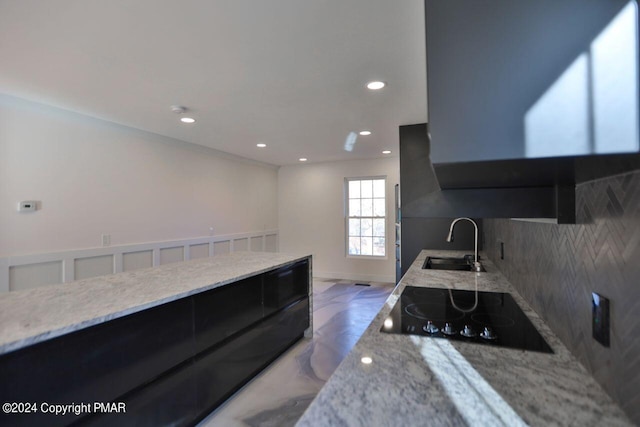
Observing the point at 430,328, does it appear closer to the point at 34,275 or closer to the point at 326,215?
the point at 34,275

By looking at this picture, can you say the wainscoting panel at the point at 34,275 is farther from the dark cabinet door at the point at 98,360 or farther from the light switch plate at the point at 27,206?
the dark cabinet door at the point at 98,360

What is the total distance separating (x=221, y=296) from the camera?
2.14 metres

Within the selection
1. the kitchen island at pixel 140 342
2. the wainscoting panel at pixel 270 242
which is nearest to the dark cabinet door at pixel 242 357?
the kitchen island at pixel 140 342

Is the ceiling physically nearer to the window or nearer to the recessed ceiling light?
the recessed ceiling light

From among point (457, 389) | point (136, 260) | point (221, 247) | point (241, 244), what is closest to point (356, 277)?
point (241, 244)

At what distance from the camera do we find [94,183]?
134 inches

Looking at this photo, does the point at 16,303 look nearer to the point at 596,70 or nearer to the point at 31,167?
the point at 31,167

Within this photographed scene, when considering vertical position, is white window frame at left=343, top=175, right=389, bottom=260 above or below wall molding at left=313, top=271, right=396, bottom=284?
above

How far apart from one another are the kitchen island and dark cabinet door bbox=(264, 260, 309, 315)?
2 centimetres

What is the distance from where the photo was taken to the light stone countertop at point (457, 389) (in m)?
0.70

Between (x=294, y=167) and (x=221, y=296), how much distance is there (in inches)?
189

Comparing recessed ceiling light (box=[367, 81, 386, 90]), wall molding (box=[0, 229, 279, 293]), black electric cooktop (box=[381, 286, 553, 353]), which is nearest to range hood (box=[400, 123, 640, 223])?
black electric cooktop (box=[381, 286, 553, 353])

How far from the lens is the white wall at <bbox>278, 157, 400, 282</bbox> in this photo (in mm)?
5988

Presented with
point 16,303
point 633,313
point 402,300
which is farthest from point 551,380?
point 16,303
